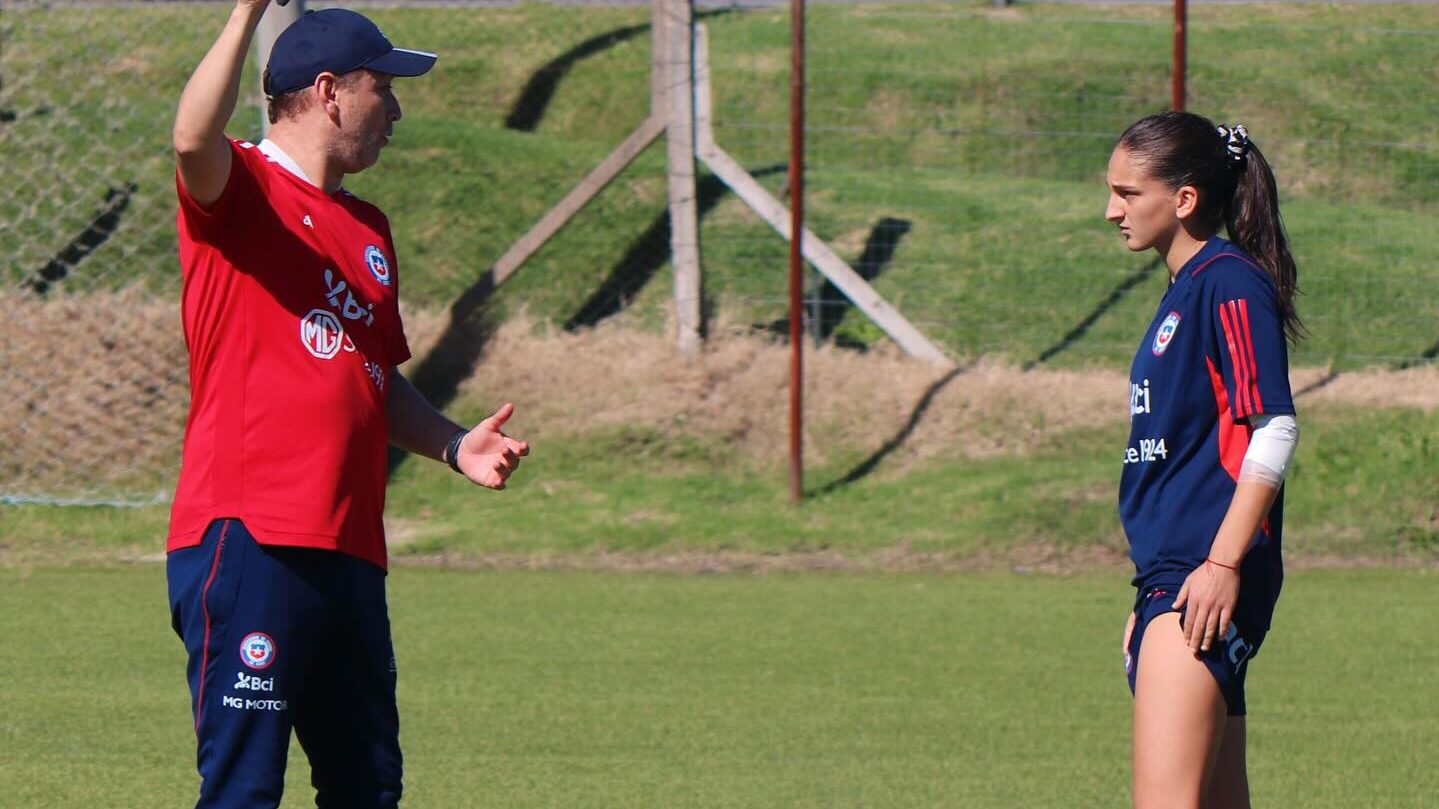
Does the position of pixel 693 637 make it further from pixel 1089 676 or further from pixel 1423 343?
pixel 1423 343

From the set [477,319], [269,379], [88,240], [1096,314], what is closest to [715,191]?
Answer: [477,319]

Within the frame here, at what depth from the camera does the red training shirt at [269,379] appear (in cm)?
337

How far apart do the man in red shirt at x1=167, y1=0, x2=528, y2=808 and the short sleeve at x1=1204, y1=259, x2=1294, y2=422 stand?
1.67 m

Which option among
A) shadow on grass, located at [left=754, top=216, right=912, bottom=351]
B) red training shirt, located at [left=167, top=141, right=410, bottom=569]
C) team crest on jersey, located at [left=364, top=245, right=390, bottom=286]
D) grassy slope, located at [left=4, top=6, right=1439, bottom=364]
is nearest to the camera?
red training shirt, located at [left=167, top=141, right=410, bottom=569]

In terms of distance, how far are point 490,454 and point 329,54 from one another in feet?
2.89

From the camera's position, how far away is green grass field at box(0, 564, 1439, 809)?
534 cm

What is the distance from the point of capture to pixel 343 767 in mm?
3570

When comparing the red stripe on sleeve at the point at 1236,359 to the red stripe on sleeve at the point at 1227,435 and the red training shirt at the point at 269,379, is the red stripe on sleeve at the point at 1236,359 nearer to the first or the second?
the red stripe on sleeve at the point at 1227,435

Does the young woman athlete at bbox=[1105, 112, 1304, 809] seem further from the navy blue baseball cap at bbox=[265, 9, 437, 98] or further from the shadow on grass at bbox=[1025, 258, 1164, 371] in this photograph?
the shadow on grass at bbox=[1025, 258, 1164, 371]

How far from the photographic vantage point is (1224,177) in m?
3.69

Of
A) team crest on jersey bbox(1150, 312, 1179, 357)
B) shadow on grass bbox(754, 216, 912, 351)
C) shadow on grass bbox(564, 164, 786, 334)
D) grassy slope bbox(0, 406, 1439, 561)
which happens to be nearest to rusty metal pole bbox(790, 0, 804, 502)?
grassy slope bbox(0, 406, 1439, 561)

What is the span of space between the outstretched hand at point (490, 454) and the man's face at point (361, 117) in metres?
0.59

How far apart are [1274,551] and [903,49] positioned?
575 inches

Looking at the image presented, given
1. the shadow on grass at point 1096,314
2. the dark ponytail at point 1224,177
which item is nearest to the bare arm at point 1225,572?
the dark ponytail at point 1224,177
